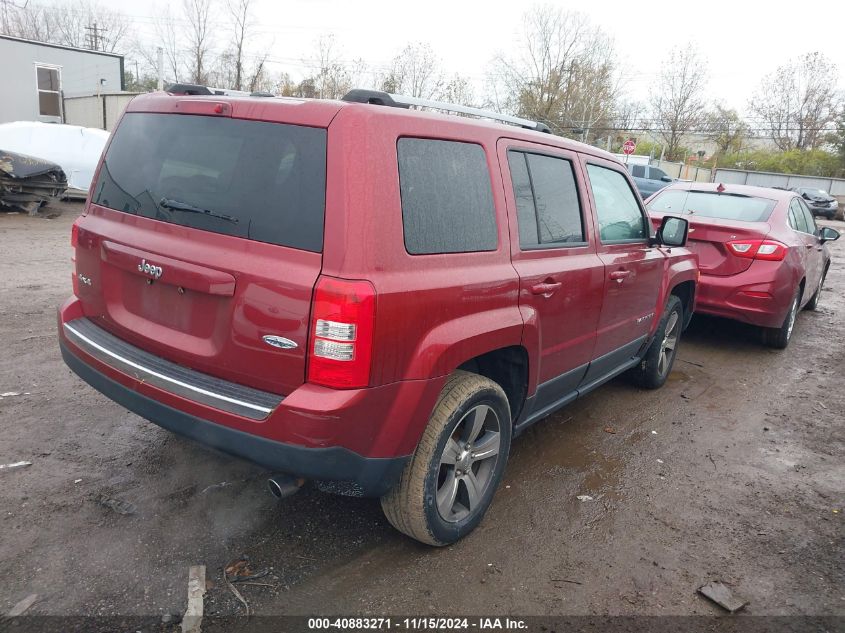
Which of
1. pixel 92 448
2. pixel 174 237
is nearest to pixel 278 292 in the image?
pixel 174 237

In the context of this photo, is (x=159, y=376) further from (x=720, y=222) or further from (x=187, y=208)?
(x=720, y=222)

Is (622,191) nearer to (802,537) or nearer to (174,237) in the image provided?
(802,537)

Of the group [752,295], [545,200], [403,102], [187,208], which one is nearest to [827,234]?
[752,295]

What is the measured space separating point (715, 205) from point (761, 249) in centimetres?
93

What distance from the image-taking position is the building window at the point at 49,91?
2283 cm

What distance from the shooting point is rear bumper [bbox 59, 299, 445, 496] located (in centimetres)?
227

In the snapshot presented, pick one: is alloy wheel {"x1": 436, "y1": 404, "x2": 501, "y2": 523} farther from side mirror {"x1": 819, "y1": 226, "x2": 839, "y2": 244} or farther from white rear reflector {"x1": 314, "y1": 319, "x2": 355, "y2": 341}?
side mirror {"x1": 819, "y1": 226, "x2": 839, "y2": 244}

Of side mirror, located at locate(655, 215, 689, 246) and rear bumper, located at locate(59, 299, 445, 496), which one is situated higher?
side mirror, located at locate(655, 215, 689, 246)

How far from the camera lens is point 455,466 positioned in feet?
9.53

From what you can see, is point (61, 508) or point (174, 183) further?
point (61, 508)

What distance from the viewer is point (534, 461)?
394 centimetres

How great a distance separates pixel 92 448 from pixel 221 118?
2.16 m

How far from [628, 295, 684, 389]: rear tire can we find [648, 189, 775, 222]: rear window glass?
198 centimetres

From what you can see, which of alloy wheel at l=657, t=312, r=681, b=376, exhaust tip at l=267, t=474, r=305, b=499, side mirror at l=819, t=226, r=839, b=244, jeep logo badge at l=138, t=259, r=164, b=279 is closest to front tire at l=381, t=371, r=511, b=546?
exhaust tip at l=267, t=474, r=305, b=499
